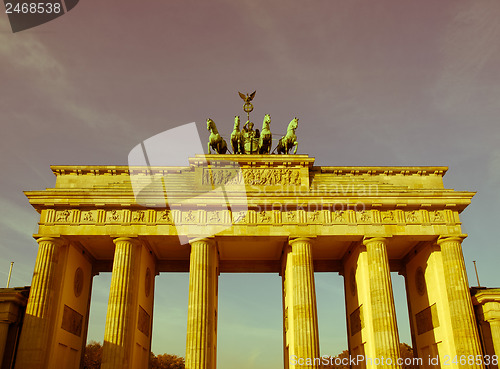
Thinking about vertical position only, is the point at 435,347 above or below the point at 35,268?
below

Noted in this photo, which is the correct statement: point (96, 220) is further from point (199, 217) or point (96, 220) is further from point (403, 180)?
point (403, 180)

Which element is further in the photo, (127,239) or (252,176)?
(252,176)

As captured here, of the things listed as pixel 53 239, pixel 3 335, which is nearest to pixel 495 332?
pixel 53 239

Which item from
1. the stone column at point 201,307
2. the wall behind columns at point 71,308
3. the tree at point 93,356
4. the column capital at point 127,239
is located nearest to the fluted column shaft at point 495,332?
the stone column at point 201,307

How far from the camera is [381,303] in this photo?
26562 mm

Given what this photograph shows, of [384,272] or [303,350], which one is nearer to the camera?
[303,350]

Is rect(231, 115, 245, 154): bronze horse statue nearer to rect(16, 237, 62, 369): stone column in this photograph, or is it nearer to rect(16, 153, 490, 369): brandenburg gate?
rect(16, 153, 490, 369): brandenburg gate

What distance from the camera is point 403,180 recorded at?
3156 cm

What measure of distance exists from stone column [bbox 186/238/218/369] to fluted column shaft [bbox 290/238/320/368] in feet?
16.0

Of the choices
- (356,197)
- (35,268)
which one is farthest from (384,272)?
(35,268)

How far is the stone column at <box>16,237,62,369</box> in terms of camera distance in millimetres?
24562

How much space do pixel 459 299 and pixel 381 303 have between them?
178 inches

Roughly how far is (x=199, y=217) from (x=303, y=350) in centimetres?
994

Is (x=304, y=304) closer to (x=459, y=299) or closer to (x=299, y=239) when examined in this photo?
(x=299, y=239)
